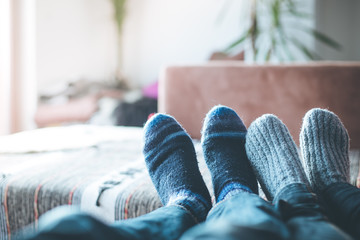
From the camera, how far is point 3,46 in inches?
73.8

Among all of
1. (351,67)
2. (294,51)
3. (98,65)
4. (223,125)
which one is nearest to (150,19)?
(98,65)

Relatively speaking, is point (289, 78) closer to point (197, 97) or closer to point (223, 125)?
point (197, 97)

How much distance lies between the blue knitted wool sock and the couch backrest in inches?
17.5

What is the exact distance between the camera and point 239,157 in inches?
31.1

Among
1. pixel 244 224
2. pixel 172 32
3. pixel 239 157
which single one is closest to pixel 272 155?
pixel 239 157

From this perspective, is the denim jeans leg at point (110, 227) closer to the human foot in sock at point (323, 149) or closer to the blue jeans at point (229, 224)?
the blue jeans at point (229, 224)

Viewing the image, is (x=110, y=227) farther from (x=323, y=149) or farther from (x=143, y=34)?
(x=143, y=34)

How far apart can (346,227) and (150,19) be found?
2.76 metres

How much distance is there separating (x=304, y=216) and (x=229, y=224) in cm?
13

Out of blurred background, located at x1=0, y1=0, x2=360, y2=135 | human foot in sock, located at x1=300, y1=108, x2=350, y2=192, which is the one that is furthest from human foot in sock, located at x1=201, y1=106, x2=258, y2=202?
blurred background, located at x1=0, y1=0, x2=360, y2=135

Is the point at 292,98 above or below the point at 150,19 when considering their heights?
below

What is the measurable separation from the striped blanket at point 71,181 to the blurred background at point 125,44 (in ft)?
2.71

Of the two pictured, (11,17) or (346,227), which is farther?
(11,17)

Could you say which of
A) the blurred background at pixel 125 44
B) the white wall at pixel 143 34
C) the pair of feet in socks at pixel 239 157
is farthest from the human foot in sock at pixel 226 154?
the white wall at pixel 143 34
